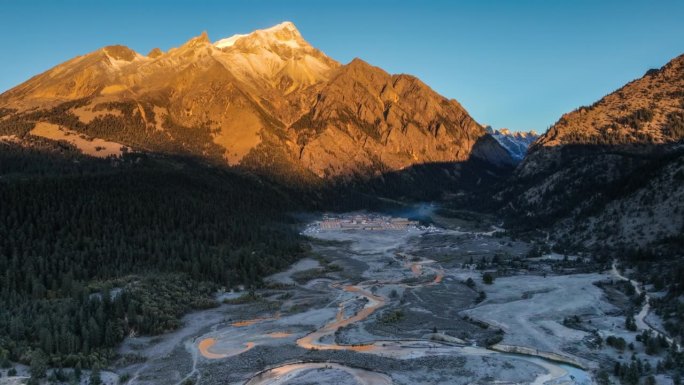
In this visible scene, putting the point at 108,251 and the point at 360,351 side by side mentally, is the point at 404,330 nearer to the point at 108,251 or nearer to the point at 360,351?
the point at 360,351

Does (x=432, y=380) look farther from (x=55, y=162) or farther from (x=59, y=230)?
A: (x=55, y=162)

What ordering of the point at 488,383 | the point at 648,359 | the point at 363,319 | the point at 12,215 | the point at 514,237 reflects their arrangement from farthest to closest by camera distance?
1. the point at 514,237
2. the point at 12,215
3. the point at 363,319
4. the point at 648,359
5. the point at 488,383

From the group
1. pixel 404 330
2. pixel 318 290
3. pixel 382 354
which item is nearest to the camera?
pixel 382 354

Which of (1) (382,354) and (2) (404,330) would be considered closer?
(1) (382,354)

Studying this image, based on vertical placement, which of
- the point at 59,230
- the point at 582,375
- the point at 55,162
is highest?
Answer: the point at 55,162

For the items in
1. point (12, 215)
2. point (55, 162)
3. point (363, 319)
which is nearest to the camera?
point (363, 319)

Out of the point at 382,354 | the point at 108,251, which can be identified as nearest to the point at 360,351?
the point at 382,354

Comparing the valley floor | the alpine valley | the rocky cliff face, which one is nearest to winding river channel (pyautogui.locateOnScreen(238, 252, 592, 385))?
the valley floor

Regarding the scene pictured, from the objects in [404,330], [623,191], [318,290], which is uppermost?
[623,191]

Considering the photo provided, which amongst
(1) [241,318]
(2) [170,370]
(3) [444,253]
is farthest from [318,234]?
(2) [170,370]

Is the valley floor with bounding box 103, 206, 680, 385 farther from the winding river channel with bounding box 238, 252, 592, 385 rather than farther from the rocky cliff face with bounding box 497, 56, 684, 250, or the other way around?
the rocky cliff face with bounding box 497, 56, 684, 250

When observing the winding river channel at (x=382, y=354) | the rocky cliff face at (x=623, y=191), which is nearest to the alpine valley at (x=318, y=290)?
the winding river channel at (x=382, y=354)
